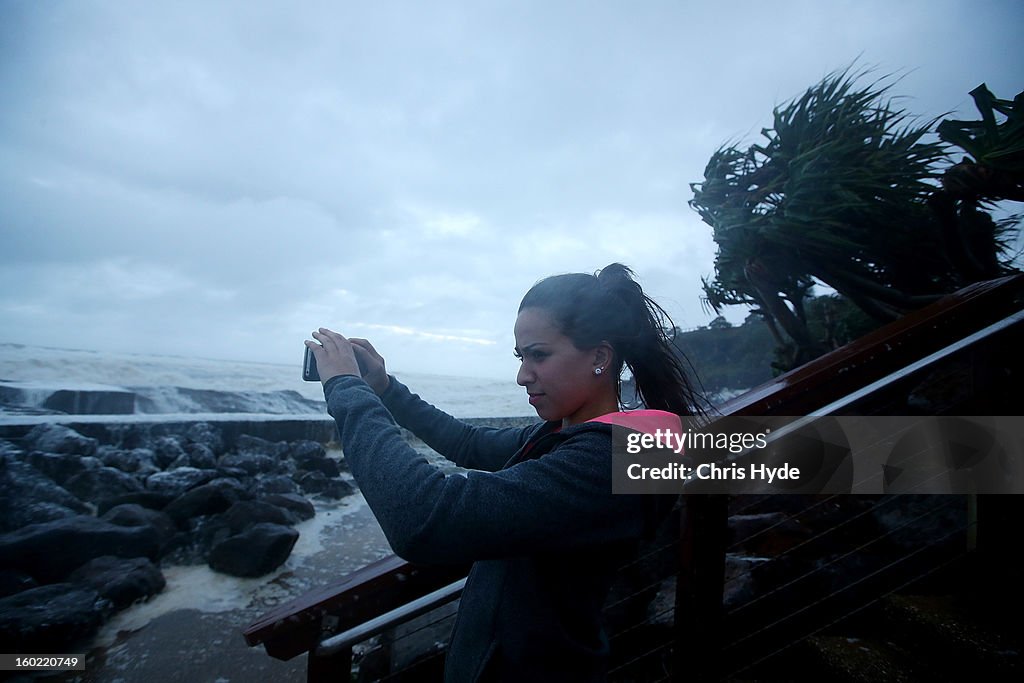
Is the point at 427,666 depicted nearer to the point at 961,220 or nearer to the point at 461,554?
the point at 461,554

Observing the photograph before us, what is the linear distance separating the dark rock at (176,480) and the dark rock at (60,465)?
0.87 m

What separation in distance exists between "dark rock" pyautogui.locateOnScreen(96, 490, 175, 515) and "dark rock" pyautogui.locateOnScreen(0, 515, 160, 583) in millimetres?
993

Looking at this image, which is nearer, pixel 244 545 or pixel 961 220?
pixel 961 220

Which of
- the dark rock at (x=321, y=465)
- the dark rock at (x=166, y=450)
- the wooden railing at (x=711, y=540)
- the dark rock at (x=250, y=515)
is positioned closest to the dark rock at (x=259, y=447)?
the dark rock at (x=321, y=465)

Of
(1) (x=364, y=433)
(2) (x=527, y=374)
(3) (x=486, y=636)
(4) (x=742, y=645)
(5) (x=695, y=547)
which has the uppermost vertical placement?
(2) (x=527, y=374)

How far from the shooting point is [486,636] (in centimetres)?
97

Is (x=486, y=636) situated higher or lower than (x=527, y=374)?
lower

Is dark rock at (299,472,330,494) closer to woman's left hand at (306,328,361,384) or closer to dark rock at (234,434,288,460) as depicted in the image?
dark rock at (234,434,288,460)

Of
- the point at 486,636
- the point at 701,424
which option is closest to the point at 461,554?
the point at 486,636

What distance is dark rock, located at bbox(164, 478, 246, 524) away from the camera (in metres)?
5.48

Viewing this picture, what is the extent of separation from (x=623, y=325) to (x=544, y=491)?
0.55 m

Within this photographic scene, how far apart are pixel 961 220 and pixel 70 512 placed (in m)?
10.2

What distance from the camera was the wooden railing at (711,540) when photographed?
110cm
